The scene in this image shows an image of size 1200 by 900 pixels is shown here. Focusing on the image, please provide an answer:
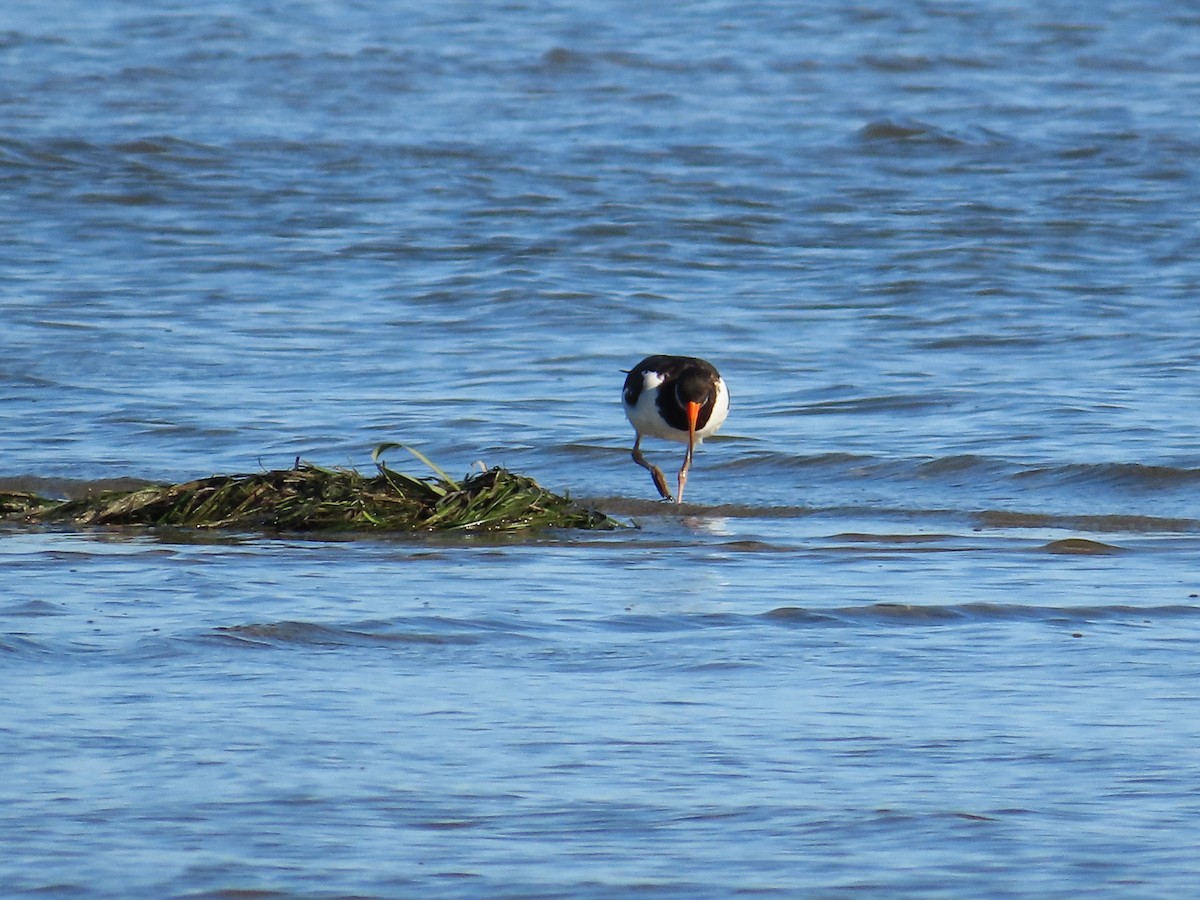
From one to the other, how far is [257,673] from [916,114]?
1624 cm

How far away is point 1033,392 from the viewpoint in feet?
31.9

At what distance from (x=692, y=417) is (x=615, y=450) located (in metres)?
0.78

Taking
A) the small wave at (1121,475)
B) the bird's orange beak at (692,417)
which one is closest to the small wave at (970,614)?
the small wave at (1121,475)

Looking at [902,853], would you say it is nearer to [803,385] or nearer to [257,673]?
[257,673]

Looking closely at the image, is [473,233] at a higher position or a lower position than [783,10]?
lower

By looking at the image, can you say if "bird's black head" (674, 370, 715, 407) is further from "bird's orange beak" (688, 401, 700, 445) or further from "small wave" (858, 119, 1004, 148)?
"small wave" (858, 119, 1004, 148)

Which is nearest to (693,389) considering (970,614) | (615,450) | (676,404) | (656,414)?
(676,404)

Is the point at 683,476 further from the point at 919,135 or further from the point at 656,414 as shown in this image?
the point at 919,135

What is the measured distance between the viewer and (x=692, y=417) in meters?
8.30

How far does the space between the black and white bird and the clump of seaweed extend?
48.6 inches

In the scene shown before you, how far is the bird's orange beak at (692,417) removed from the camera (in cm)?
828

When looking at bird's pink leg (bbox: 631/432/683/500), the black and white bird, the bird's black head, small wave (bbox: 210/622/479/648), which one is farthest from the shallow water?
the bird's black head

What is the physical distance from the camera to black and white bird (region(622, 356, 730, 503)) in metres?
8.29

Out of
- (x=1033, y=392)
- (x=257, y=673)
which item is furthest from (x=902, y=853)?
(x=1033, y=392)
